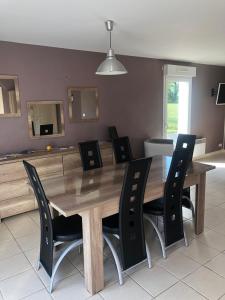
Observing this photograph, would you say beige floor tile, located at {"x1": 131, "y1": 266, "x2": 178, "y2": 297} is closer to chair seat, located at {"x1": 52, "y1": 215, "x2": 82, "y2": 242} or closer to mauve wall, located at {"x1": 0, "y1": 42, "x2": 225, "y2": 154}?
chair seat, located at {"x1": 52, "y1": 215, "x2": 82, "y2": 242}

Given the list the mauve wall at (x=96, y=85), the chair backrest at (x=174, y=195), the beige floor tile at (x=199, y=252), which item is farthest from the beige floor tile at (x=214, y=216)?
the mauve wall at (x=96, y=85)

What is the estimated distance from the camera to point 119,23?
2.73 meters

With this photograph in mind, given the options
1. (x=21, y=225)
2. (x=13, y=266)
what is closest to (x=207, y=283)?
(x=13, y=266)

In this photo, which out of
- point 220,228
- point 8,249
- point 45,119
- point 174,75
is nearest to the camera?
point 8,249

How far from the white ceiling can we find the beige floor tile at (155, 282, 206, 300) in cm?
245

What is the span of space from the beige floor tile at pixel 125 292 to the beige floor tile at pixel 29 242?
104cm

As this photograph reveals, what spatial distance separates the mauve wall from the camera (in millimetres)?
3635

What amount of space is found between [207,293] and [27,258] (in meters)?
1.72

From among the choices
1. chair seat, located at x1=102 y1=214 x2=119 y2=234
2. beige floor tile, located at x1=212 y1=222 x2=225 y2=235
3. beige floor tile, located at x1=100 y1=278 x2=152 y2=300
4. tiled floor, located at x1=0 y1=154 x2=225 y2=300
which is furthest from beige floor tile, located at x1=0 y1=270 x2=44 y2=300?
beige floor tile, located at x1=212 y1=222 x2=225 y2=235

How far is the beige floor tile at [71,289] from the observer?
2.03 m

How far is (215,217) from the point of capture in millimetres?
3311

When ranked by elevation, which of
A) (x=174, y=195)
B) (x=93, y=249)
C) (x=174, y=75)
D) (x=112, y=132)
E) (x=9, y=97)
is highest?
(x=174, y=75)

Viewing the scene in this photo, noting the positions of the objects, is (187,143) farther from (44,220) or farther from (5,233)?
(5,233)

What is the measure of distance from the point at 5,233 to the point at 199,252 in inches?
88.7
